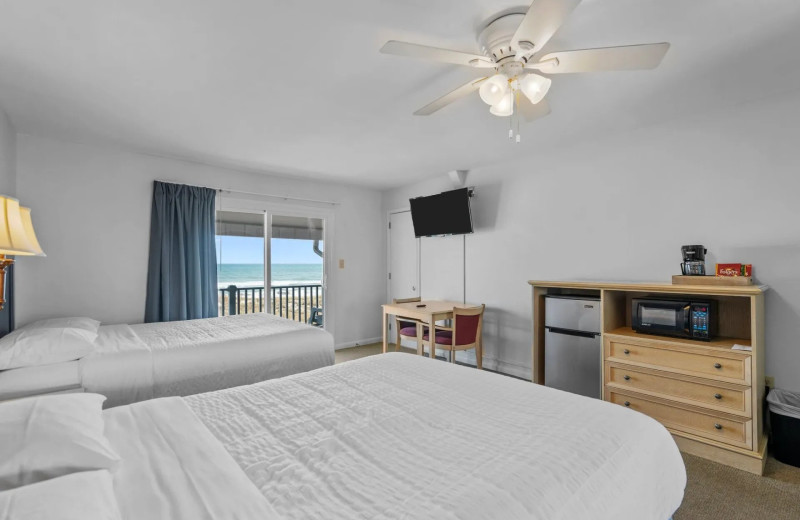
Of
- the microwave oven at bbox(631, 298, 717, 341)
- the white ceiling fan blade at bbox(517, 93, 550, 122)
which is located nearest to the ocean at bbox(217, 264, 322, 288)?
the white ceiling fan blade at bbox(517, 93, 550, 122)

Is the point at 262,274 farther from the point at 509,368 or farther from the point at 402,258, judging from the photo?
the point at 509,368

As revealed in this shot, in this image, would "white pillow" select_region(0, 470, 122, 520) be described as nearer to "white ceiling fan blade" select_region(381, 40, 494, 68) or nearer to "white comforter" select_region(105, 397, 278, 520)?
"white comforter" select_region(105, 397, 278, 520)

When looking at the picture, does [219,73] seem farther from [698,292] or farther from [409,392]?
[698,292]

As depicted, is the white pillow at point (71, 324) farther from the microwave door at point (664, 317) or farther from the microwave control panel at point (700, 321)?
the microwave control panel at point (700, 321)

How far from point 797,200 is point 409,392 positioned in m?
3.09

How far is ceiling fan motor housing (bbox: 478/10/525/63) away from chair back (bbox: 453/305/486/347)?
264cm

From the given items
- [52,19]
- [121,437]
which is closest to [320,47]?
[52,19]

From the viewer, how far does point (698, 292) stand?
8.29 feet

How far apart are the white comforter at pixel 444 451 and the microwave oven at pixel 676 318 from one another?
154 cm

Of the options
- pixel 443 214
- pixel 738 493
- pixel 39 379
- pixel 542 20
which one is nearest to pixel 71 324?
pixel 39 379

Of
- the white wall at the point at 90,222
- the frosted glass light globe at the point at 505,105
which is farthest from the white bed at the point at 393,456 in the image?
the white wall at the point at 90,222

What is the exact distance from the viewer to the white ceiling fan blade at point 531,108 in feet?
7.54

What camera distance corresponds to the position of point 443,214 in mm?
4848

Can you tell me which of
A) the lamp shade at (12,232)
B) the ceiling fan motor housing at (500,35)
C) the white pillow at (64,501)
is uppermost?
the ceiling fan motor housing at (500,35)
